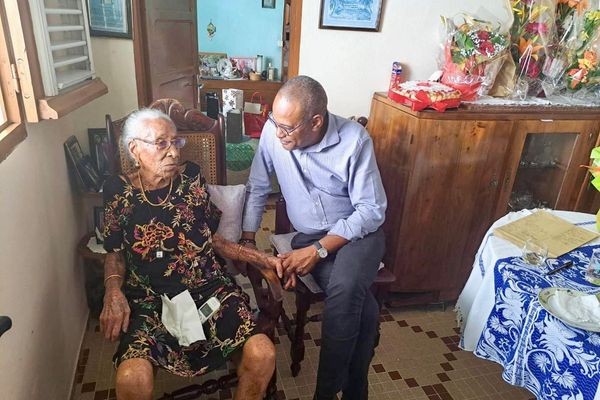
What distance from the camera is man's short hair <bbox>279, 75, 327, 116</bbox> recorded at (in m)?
1.50

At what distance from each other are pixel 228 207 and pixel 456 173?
1141mm

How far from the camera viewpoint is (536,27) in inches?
→ 85.4

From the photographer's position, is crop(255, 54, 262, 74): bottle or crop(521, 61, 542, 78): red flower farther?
crop(255, 54, 262, 74): bottle

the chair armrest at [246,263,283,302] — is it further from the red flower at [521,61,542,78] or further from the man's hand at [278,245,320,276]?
the red flower at [521,61,542,78]

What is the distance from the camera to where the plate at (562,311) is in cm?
101

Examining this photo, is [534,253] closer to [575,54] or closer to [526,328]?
[526,328]

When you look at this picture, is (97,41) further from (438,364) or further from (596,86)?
(596,86)

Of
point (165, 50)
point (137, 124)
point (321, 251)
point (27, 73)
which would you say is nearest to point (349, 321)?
point (321, 251)

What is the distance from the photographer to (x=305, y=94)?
1507mm

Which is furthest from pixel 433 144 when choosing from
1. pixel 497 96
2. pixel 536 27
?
pixel 536 27

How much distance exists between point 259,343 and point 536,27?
2074 mm

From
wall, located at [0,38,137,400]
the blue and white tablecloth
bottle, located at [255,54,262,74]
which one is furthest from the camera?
bottle, located at [255,54,262,74]

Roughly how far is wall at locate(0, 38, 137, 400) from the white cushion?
59 centimetres

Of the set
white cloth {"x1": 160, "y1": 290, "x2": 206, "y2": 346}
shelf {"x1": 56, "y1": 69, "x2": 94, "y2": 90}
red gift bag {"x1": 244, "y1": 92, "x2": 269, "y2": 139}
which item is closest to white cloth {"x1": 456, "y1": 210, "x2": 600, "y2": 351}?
white cloth {"x1": 160, "y1": 290, "x2": 206, "y2": 346}
